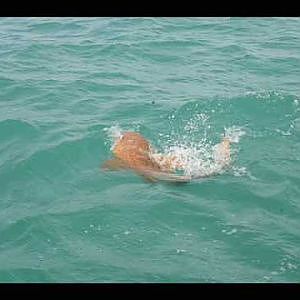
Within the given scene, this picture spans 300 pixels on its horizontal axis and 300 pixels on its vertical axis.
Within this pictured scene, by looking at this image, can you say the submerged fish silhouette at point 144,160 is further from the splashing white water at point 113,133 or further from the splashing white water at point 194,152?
the splashing white water at point 113,133

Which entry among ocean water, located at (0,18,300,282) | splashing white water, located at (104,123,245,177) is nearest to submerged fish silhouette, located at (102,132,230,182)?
splashing white water, located at (104,123,245,177)

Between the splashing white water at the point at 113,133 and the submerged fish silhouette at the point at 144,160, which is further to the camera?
the splashing white water at the point at 113,133

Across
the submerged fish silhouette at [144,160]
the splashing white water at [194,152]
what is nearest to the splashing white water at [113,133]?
the splashing white water at [194,152]

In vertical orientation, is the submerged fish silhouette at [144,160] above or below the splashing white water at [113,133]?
below

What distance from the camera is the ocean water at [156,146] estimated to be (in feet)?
18.3

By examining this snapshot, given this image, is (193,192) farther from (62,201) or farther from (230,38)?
(230,38)

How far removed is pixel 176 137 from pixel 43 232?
10.8 ft

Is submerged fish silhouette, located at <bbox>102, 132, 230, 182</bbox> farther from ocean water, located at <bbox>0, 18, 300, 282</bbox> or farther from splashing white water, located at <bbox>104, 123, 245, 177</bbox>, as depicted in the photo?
ocean water, located at <bbox>0, 18, 300, 282</bbox>

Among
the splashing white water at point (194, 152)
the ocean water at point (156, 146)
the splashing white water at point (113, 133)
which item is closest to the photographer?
the ocean water at point (156, 146)

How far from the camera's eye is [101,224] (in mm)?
6285

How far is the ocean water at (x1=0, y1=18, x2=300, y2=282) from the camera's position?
5.58 metres

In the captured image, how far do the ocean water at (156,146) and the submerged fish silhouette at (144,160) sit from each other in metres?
0.14

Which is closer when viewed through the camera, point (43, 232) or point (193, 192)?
point (43, 232)

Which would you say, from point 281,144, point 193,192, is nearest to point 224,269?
point 193,192
